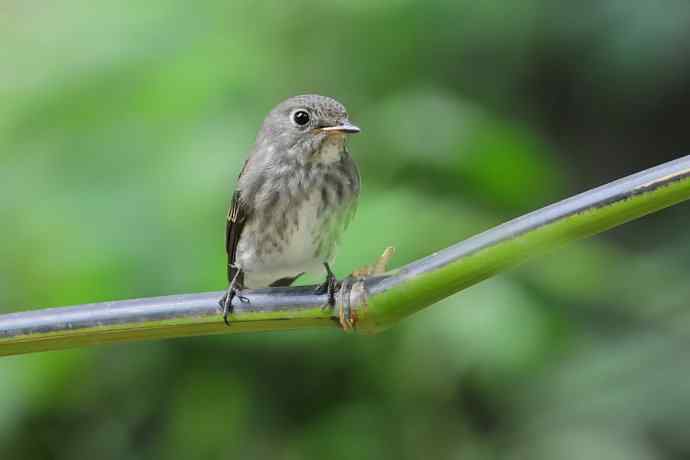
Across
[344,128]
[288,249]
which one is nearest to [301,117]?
[344,128]

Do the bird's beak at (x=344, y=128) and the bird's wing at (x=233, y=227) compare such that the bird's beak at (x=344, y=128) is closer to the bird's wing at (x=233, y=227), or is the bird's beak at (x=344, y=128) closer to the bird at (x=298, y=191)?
the bird at (x=298, y=191)

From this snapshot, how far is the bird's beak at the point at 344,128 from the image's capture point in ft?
8.59

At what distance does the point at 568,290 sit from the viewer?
3086 millimetres

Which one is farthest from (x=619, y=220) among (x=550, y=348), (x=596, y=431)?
(x=596, y=431)

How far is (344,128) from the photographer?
2654mm

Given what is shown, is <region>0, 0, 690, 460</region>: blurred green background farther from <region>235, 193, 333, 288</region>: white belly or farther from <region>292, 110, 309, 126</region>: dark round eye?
<region>292, 110, 309, 126</region>: dark round eye

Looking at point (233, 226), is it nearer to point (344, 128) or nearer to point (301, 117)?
point (301, 117)

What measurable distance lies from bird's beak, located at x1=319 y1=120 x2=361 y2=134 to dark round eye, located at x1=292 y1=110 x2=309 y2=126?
0.21 ft

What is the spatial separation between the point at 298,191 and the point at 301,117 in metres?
0.20

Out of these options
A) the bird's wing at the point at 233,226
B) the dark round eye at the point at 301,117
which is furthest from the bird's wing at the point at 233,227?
the dark round eye at the point at 301,117

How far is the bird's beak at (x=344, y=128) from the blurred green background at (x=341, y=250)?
0.92ft

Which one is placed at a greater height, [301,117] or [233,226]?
[301,117]

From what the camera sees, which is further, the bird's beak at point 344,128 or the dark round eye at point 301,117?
the dark round eye at point 301,117

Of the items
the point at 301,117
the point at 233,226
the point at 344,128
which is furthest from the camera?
the point at 233,226
